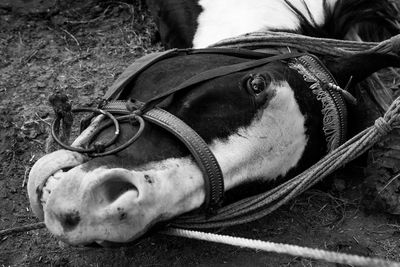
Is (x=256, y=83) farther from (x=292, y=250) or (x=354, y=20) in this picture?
(x=354, y=20)

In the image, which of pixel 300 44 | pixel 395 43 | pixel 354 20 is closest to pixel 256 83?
pixel 300 44

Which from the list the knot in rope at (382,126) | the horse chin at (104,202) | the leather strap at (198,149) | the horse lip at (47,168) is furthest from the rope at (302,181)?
the horse lip at (47,168)

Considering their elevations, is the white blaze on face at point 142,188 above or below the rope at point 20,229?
above

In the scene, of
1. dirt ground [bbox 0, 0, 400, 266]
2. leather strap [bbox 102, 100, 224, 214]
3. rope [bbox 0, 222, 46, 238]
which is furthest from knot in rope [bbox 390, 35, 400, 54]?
rope [bbox 0, 222, 46, 238]

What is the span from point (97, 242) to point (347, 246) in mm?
790

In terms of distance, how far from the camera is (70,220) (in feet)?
4.00

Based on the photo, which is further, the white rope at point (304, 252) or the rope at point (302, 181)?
the rope at point (302, 181)

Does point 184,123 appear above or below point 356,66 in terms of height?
below

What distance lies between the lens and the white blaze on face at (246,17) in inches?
77.2

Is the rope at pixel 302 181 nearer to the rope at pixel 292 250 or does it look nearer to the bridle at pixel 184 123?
the bridle at pixel 184 123

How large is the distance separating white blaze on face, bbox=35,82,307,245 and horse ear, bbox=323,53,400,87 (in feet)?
0.92

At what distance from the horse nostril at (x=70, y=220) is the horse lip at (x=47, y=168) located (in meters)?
0.12

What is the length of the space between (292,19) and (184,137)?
826 mm

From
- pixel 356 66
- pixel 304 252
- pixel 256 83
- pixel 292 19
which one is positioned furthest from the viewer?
pixel 292 19
